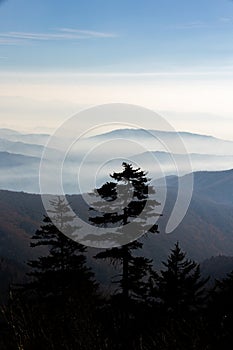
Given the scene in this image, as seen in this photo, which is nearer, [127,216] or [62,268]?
[127,216]

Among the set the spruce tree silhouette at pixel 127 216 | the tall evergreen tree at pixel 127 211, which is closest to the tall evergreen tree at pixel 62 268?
the spruce tree silhouette at pixel 127 216

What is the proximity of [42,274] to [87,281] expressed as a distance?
200 centimetres

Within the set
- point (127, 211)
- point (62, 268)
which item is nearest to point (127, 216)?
point (127, 211)

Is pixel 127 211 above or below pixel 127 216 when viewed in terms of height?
above

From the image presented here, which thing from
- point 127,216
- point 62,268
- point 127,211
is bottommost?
point 62,268

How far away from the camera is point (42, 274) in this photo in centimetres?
2180

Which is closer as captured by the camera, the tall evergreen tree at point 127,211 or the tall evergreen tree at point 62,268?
the tall evergreen tree at point 127,211

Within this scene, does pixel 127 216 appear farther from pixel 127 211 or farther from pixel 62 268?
pixel 62 268

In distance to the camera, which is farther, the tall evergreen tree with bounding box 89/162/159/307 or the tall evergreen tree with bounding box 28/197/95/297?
the tall evergreen tree with bounding box 28/197/95/297

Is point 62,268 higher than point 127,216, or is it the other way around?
point 127,216

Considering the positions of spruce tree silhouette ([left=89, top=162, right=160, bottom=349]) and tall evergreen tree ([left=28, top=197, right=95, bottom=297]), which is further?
tall evergreen tree ([left=28, top=197, right=95, bottom=297])

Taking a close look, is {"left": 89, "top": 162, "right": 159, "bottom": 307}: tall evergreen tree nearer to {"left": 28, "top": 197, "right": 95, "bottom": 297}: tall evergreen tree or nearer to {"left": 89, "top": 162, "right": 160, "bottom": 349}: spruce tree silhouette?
{"left": 89, "top": 162, "right": 160, "bottom": 349}: spruce tree silhouette

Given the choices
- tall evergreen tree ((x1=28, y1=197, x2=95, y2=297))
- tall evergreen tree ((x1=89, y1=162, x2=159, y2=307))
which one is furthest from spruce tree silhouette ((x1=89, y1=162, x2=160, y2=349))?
tall evergreen tree ((x1=28, y1=197, x2=95, y2=297))

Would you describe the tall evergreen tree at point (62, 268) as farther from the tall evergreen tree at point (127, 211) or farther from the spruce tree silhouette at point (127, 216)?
the tall evergreen tree at point (127, 211)
